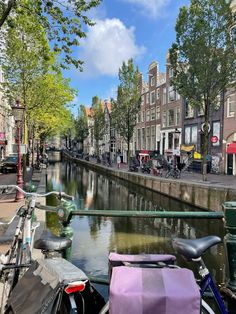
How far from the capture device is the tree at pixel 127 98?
3731 centimetres

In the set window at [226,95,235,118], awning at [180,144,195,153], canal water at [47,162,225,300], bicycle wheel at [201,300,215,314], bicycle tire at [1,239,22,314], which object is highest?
window at [226,95,235,118]

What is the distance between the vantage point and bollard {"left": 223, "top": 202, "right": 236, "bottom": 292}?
2637 mm

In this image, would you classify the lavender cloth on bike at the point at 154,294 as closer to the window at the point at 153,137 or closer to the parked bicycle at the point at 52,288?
the parked bicycle at the point at 52,288

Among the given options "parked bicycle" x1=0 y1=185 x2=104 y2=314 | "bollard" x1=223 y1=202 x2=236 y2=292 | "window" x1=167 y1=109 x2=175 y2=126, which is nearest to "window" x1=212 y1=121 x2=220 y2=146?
"window" x1=167 y1=109 x2=175 y2=126

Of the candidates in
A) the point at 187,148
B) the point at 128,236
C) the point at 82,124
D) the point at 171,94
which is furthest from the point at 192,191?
the point at 82,124

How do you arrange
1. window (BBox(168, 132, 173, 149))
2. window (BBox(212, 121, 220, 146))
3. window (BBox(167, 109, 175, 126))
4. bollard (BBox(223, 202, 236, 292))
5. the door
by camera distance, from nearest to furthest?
bollard (BBox(223, 202, 236, 292))
the door
window (BBox(212, 121, 220, 146))
window (BBox(167, 109, 175, 126))
window (BBox(168, 132, 173, 149))

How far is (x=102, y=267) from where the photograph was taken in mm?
7672

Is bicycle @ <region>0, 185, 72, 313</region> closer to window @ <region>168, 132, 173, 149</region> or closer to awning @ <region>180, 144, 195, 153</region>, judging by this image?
awning @ <region>180, 144, 195, 153</region>

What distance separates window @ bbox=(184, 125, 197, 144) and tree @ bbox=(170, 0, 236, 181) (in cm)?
1472

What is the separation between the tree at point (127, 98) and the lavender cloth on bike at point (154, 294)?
3574cm

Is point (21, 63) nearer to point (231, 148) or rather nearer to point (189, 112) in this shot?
point (231, 148)

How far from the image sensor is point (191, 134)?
34.7 meters

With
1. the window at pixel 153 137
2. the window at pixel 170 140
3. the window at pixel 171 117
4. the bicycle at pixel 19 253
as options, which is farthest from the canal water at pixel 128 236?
the window at pixel 153 137

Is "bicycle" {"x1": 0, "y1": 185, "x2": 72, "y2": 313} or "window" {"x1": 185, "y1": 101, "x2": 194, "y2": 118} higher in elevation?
"window" {"x1": 185, "y1": 101, "x2": 194, "y2": 118}
